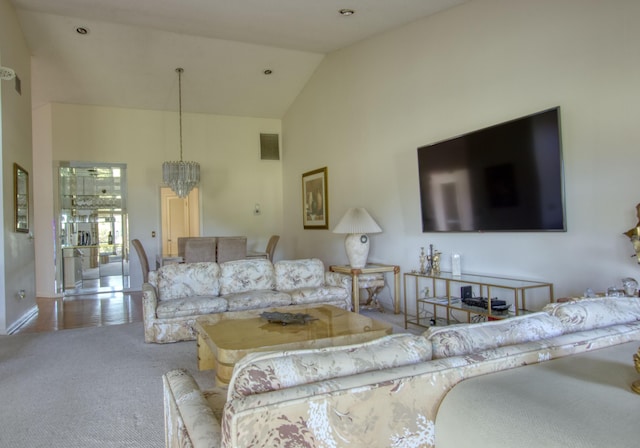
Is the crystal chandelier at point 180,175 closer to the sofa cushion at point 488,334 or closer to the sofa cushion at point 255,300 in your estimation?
the sofa cushion at point 255,300

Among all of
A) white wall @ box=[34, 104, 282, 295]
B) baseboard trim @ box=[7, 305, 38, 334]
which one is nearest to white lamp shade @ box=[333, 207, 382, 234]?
white wall @ box=[34, 104, 282, 295]

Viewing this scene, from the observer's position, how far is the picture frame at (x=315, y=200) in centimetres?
712

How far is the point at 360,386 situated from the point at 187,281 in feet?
12.2

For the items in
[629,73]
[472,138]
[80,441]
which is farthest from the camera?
[472,138]

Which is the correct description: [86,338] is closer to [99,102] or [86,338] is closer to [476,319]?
[476,319]

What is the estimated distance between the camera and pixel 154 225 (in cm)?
795

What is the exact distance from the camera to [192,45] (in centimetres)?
620

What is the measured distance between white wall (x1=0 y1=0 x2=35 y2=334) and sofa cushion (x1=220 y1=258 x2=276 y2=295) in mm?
2295

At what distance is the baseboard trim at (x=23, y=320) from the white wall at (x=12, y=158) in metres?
0.03

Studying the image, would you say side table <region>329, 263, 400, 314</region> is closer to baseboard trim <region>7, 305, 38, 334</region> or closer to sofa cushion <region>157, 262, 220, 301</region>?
sofa cushion <region>157, 262, 220, 301</region>

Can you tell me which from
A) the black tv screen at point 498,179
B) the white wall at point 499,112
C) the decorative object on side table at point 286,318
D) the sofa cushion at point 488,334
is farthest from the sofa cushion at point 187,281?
the sofa cushion at point 488,334

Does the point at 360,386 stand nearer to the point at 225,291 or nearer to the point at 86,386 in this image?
the point at 86,386

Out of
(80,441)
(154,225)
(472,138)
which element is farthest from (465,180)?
(154,225)

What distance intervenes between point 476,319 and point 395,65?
3.15 metres
